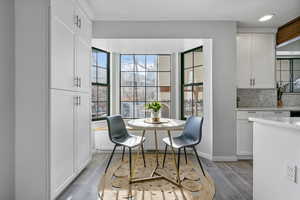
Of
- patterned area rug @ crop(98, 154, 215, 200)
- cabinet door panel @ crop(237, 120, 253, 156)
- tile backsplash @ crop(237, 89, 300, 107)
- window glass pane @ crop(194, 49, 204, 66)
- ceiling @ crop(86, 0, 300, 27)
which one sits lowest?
patterned area rug @ crop(98, 154, 215, 200)

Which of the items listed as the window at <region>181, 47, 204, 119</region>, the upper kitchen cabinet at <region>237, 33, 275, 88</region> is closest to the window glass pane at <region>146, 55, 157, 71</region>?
the window at <region>181, 47, 204, 119</region>

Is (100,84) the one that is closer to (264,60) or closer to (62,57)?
(62,57)

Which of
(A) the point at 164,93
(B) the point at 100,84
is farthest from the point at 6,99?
(A) the point at 164,93

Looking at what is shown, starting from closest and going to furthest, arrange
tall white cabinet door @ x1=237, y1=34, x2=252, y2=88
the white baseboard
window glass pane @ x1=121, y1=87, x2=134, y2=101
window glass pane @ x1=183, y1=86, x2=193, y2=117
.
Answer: the white baseboard, tall white cabinet door @ x1=237, y1=34, x2=252, y2=88, window glass pane @ x1=183, y1=86, x2=193, y2=117, window glass pane @ x1=121, y1=87, x2=134, y2=101

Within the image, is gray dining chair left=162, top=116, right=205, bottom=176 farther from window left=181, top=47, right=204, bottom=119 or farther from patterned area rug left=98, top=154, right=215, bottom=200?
window left=181, top=47, right=204, bottom=119

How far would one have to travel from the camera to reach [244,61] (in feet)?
11.8

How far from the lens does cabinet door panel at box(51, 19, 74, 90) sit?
1.89 meters

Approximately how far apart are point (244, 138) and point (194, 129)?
121 cm

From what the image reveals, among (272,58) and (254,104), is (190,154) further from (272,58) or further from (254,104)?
(272,58)

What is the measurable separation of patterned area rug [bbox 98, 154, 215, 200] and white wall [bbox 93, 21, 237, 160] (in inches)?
30.6

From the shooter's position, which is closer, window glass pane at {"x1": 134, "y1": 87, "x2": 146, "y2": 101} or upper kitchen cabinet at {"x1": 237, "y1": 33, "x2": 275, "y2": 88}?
upper kitchen cabinet at {"x1": 237, "y1": 33, "x2": 275, "y2": 88}

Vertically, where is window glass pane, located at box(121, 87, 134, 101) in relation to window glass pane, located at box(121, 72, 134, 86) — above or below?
below

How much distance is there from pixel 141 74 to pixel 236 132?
88.9 inches

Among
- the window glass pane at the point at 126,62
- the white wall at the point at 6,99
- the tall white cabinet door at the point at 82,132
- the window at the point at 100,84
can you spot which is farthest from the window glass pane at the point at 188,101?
the white wall at the point at 6,99
